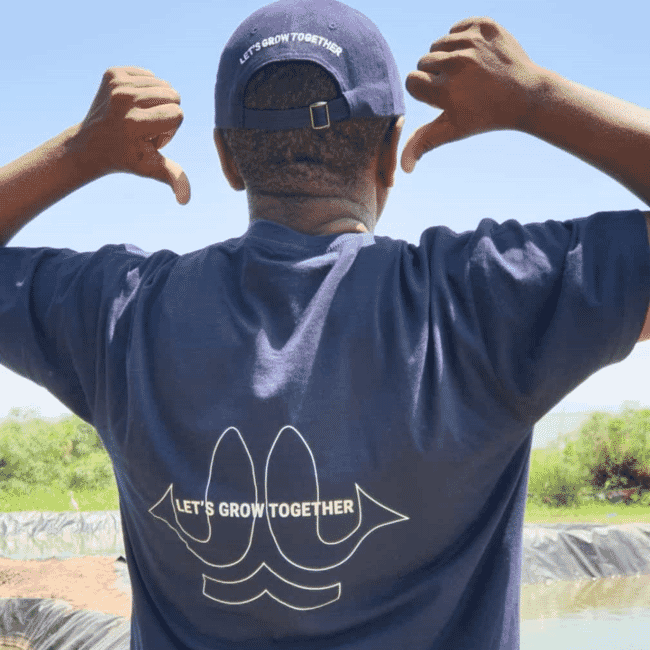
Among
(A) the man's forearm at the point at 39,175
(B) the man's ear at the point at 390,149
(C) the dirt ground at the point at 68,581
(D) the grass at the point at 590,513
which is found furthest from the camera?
(D) the grass at the point at 590,513

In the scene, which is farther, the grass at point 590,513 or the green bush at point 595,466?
the green bush at point 595,466

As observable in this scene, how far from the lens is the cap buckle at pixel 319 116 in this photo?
1.15 meters

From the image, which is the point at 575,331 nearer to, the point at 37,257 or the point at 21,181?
the point at 37,257

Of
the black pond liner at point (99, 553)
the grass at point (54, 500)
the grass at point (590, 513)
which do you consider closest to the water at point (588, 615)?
the black pond liner at point (99, 553)

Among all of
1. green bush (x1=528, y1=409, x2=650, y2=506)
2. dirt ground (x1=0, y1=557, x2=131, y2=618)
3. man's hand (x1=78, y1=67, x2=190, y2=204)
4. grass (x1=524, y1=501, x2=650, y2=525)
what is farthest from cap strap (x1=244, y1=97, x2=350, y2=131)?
green bush (x1=528, y1=409, x2=650, y2=506)

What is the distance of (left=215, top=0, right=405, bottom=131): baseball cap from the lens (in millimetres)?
1164

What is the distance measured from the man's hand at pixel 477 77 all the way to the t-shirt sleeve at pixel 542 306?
0.67 ft

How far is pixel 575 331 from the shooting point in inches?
40.1

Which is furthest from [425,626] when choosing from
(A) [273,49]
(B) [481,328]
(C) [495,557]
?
(A) [273,49]

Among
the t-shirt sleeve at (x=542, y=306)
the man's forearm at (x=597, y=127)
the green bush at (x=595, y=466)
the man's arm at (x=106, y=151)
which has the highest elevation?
the man's arm at (x=106, y=151)

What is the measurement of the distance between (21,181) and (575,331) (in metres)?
0.90

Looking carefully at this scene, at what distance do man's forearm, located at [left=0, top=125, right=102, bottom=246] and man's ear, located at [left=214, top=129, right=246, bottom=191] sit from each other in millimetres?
226

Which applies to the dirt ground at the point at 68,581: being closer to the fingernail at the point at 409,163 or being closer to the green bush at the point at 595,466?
the fingernail at the point at 409,163

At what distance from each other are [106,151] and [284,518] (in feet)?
2.19
